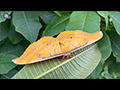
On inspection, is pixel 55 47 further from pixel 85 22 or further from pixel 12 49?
pixel 12 49

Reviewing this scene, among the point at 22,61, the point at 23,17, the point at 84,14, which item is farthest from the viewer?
the point at 23,17

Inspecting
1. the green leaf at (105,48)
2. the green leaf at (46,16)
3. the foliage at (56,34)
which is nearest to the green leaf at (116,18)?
the foliage at (56,34)

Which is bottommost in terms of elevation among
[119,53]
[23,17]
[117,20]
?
[119,53]

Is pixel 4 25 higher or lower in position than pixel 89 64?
lower

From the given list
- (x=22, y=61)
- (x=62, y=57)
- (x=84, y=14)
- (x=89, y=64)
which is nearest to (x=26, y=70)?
(x=22, y=61)

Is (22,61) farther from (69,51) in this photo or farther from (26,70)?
(69,51)

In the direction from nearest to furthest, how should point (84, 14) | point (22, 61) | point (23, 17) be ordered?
point (22, 61) < point (84, 14) < point (23, 17)

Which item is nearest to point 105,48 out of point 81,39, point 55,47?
point 81,39
